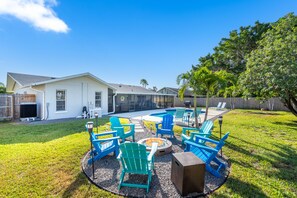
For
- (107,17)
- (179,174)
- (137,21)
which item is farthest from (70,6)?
(179,174)

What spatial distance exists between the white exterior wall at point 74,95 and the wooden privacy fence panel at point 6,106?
265 cm

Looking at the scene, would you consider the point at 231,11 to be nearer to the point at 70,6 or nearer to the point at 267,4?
the point at 267,4

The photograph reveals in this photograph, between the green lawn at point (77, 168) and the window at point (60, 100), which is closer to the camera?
the green lawn at point (77, 168)

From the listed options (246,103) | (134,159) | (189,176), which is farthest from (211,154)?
(246,103)

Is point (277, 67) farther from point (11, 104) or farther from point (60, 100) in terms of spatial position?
point (11, 104)

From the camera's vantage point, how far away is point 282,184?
3238mm

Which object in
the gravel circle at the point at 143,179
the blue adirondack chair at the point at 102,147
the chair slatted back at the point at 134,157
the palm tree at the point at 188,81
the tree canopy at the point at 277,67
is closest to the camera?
the gravel circle at the point at 143,179

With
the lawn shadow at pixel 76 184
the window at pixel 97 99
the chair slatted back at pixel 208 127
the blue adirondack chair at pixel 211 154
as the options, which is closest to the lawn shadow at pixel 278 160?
the blue adirondack chair at pixel 211 154

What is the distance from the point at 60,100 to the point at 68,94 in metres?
0.72

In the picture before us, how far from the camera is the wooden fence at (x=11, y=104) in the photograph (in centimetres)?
1058

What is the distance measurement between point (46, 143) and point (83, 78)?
789cm

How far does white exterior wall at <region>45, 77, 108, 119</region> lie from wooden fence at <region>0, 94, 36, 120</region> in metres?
2.09

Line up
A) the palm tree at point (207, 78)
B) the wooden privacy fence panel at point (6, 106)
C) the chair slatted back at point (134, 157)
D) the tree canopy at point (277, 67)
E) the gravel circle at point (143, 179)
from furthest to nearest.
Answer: the wooden privacy fence panel at point (6, 106)
the tree canopy at point (277, 67)
the palm tree at point (207, 78)
the chair slatted back at point (134, 157)
the gravel circle at point (143, 179)

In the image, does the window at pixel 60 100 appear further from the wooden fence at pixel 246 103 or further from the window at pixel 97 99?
the wooden fence at pixel 246 103
